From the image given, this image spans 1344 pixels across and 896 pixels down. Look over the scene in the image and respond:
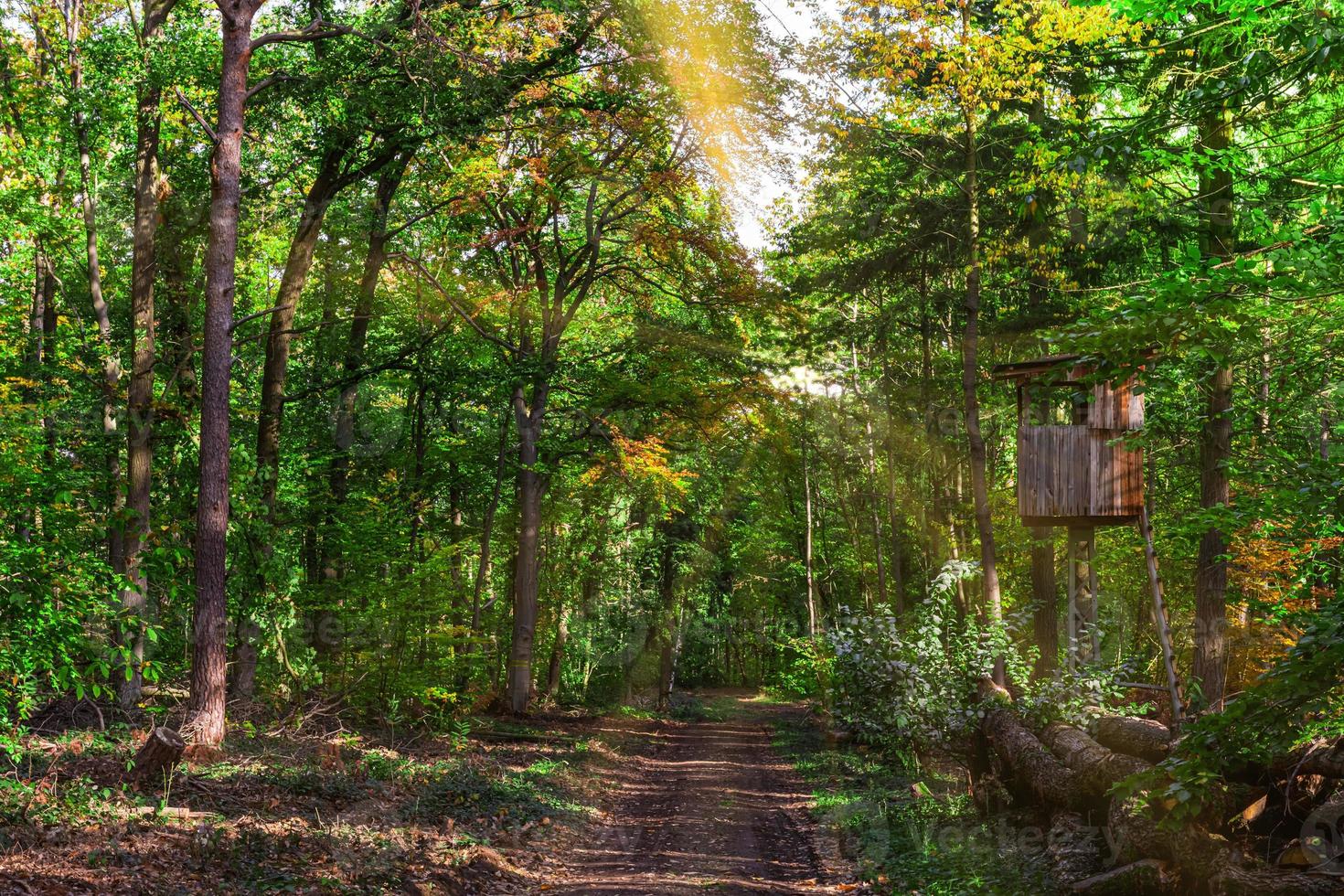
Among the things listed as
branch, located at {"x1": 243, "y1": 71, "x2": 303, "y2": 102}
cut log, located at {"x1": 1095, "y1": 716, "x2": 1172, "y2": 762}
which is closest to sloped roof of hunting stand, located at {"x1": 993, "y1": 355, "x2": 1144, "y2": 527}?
cut log, located at {"x1": 1095, "y1": 716, "x2": 1172, "y2": 762}

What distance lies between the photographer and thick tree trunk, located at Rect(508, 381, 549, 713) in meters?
22.9

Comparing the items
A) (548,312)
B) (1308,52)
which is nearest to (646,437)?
(548,312)

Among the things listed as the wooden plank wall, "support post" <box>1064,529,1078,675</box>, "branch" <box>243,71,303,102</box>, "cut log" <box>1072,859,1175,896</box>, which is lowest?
"cut log" <box>1072,859,1175,896</box>

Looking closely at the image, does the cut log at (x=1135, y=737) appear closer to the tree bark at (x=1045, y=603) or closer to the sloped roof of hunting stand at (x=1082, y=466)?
the sloped roof of hunting stand at (x=1082, y=466)

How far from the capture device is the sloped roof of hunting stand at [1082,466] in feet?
44.5

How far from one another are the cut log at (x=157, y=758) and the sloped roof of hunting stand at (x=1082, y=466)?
454 inches

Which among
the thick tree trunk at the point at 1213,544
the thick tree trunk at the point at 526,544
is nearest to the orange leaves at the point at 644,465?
the thick tree trunk at the point at 526,544

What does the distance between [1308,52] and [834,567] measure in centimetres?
3402

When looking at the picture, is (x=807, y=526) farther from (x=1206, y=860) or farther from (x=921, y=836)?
(x=1206, y=860)

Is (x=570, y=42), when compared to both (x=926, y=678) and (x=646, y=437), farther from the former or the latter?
(x=926, y=678)

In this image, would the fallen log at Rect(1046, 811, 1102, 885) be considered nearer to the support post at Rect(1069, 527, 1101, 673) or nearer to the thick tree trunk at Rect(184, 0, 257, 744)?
the support post at Rect(1069, 527, 1101, 673)

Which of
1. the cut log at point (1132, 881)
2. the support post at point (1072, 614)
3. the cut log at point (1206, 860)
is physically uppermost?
the support post at point (1072, 614)

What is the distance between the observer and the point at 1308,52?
21.5 ft

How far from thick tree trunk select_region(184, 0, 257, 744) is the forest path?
5073 millimetres
